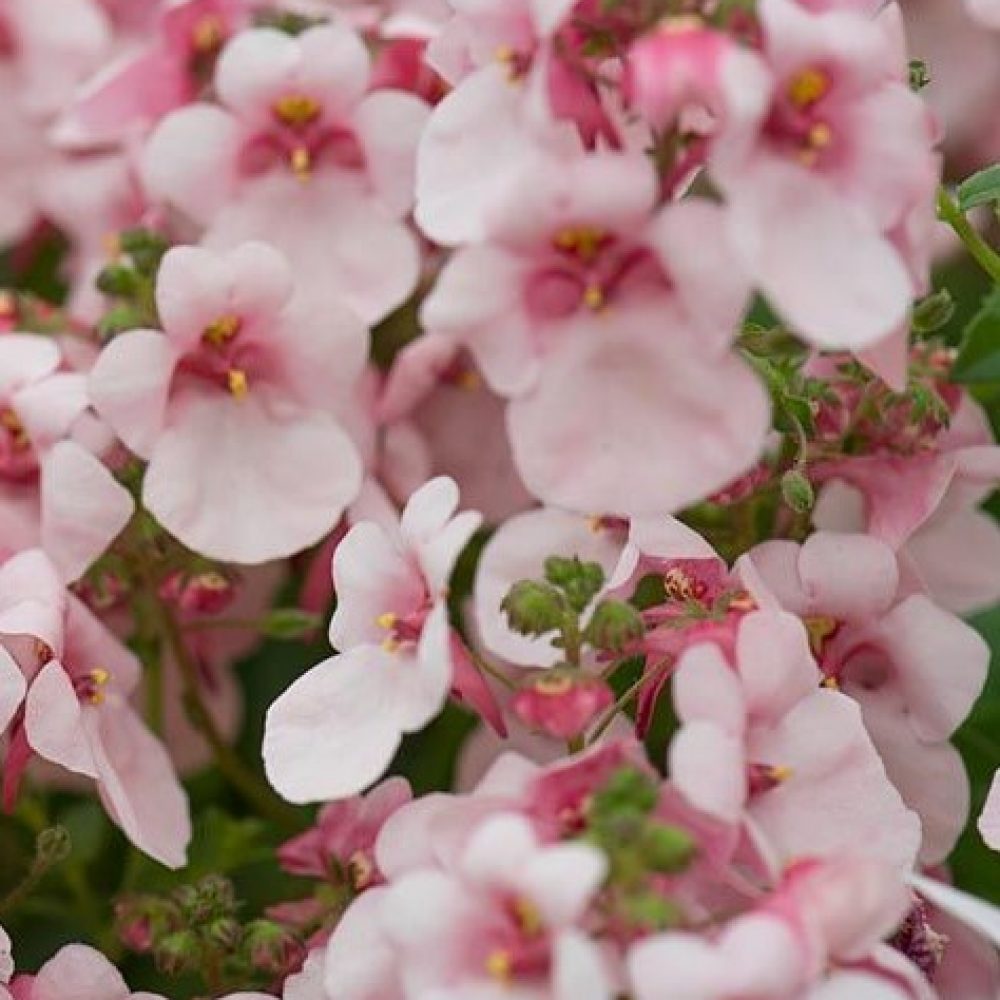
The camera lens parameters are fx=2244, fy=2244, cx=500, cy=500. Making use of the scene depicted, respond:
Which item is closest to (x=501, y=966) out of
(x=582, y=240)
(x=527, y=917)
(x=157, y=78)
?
(x=527, y=917)

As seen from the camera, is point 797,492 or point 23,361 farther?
point 23,361

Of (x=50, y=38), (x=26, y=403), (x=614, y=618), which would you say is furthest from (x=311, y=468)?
(x=50, y=38)

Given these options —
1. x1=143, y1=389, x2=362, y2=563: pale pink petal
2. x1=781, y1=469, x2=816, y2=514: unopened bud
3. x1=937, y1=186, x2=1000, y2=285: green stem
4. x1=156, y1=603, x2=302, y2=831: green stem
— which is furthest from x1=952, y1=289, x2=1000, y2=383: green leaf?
x1=156, y1=603, x2=302, y2=831: green stem

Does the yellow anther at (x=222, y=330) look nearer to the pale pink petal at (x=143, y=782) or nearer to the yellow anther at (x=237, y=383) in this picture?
the yellow anther at (x=237, y=383)

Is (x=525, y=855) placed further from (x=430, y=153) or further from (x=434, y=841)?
(x=430, y=153)

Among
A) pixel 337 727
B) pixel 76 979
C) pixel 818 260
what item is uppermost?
A: pixel 818 260

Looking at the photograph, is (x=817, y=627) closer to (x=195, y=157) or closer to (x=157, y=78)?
(x=195, y=157)

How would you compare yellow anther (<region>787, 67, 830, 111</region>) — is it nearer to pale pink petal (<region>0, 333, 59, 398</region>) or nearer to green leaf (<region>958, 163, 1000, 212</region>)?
green leaf (<region>958, 163, 1000, 212</region>)
